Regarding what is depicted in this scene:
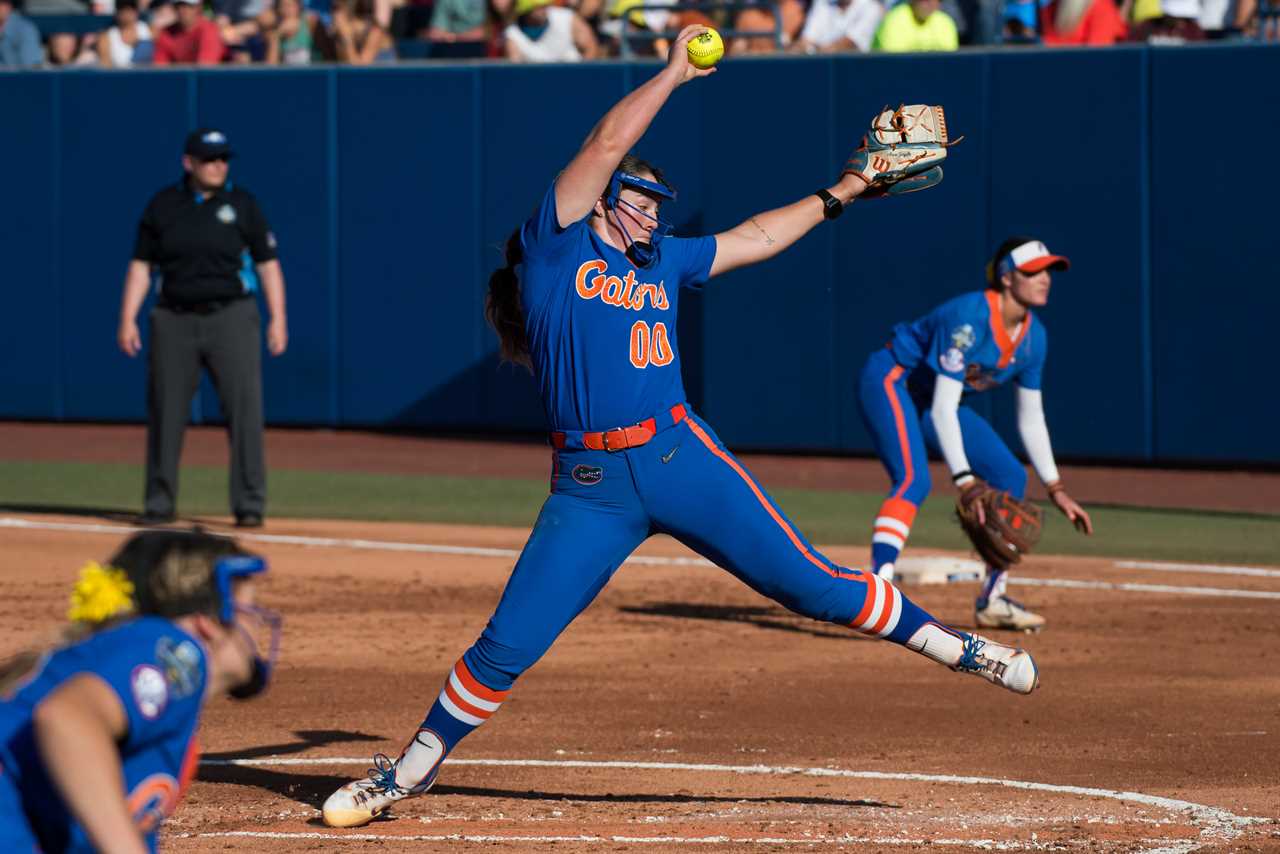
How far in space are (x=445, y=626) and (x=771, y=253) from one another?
4.18 m

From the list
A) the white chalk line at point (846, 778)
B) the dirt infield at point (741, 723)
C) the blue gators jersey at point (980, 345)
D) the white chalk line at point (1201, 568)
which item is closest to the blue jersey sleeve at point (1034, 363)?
the blue gators jersey at point (980, 345)

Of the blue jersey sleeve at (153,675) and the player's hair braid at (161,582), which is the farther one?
the player's hair braid at (161,582)

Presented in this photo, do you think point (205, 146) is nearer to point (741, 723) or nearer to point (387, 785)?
point (741, 723)

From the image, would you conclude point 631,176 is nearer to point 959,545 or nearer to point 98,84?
point 959,545

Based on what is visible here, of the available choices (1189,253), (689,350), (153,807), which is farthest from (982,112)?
(153,807)

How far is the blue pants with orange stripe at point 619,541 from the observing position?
585cm

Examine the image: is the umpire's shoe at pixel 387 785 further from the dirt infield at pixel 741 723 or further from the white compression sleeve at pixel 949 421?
the white compression sleeve at pixel 949 421

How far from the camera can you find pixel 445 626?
9.84m

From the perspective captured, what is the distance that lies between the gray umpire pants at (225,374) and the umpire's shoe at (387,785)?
665 cm

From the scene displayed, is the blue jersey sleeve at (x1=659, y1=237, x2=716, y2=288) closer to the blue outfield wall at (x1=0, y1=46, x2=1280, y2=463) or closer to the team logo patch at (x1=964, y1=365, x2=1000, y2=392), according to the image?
the team logo patch at (x1=964, y1=365, x2=1000, y2=392)

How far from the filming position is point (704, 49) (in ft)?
18.7

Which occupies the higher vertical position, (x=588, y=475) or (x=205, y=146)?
(x=205, y=146)

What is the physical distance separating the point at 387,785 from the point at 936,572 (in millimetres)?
5364

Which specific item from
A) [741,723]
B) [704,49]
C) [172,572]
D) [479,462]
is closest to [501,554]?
[741,723]
